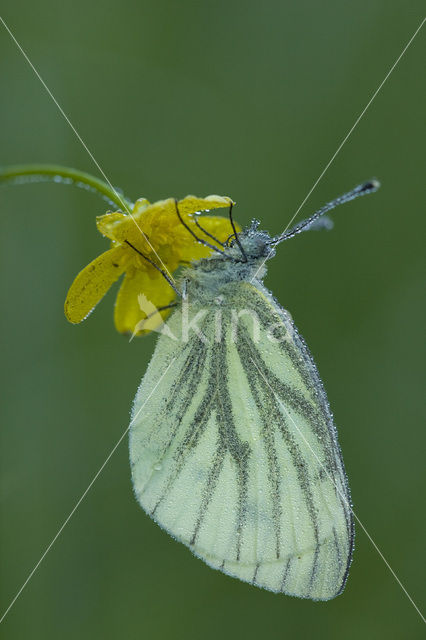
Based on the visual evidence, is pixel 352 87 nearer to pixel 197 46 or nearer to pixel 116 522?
pixel 197 46

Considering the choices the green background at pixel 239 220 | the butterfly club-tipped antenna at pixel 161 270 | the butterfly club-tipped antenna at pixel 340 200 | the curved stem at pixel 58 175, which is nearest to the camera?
the curved stem at pixel 58 175

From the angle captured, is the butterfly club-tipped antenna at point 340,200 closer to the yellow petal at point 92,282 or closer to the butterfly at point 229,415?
the butterfly at point 229,415

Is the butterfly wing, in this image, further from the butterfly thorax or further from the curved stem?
the curved stem

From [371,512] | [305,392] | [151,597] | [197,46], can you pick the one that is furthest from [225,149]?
[151,597]

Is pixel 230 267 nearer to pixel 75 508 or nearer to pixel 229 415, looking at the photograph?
pixel 229 415

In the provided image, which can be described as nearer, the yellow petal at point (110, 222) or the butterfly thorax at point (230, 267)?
the yellow petal at point (110, 222)

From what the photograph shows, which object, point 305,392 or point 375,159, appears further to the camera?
point 375,159

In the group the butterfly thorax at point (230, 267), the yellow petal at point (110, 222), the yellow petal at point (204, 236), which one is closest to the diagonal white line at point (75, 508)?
the butterfly thorax at point (230, 267)
